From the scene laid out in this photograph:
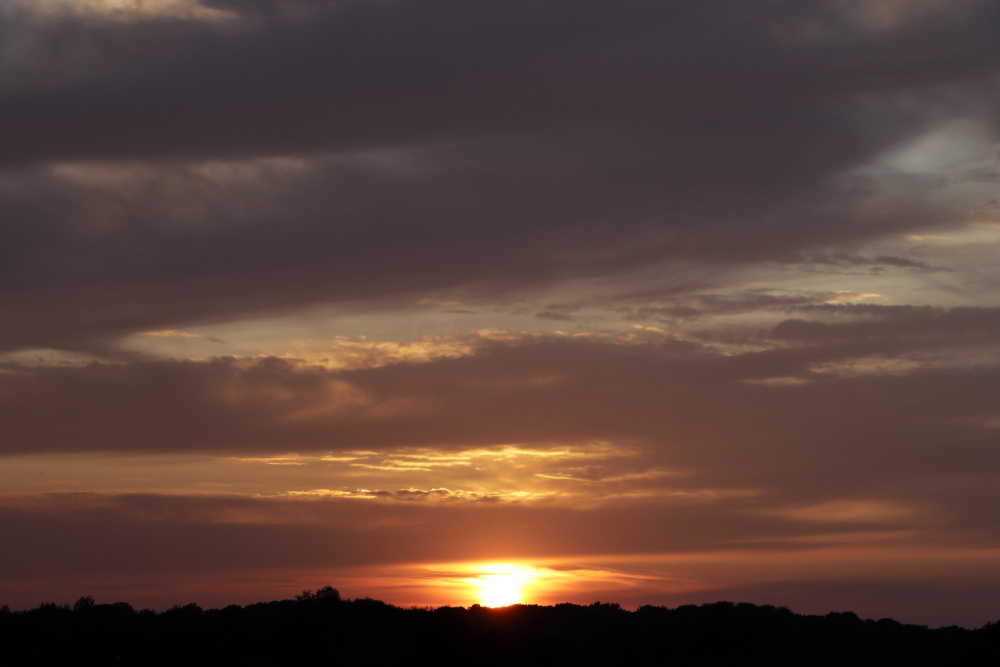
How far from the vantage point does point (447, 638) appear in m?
107

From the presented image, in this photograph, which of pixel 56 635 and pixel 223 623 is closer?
pixel 56 635

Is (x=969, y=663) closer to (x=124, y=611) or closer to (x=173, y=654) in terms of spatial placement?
(x=173, y=654)

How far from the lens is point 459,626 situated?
112 meters

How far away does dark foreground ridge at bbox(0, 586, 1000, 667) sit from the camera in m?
102

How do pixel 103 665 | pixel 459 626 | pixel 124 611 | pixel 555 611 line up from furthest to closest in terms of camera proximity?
pixel 555 611
pixel 124 611
pixel 459 626
pixel 103 665

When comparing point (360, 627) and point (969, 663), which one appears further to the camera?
point (360, 627)

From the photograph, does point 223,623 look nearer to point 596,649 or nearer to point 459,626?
point 459,626

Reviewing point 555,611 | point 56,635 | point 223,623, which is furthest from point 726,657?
point 56,635

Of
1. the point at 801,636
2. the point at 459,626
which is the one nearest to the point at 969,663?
the point at 801,636

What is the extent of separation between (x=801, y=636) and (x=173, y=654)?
62.2m

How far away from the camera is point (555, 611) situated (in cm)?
13050

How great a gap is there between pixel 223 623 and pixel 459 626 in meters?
24.4

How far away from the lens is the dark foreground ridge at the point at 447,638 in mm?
101875

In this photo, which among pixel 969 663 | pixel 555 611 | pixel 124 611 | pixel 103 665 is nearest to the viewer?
pixel 969 663
